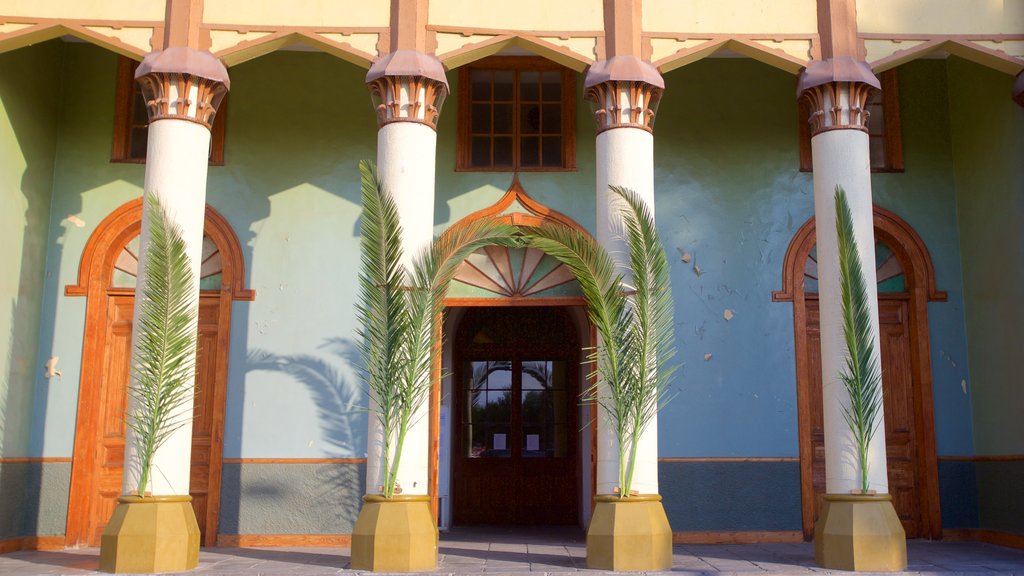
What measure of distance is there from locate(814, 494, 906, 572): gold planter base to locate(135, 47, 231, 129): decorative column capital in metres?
6.43

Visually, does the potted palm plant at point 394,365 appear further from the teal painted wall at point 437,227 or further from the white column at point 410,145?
the teal painted wall at point 437,227

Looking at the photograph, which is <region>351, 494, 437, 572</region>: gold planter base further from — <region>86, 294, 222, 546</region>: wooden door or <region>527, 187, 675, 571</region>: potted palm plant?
<region>86, 294, 222, 546</region>: wooden door

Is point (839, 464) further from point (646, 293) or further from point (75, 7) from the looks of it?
point (75, 7)

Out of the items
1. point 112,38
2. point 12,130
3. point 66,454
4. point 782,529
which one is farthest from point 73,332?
point 782,529

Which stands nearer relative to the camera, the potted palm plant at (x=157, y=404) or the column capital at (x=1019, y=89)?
the potted palm plant at (x=157, y=404)

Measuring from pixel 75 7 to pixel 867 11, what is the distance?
7194 mm

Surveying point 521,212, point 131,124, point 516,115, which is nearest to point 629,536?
point 521,212

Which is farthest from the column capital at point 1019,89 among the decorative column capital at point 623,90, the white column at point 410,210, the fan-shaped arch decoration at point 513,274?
the white column at point 410,210

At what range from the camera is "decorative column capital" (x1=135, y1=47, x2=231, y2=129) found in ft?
28.6

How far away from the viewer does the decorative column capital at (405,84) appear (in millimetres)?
8766

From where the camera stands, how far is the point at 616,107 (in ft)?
29.2

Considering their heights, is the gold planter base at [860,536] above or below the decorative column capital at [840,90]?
below

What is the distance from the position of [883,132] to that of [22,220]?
9116 millimetres

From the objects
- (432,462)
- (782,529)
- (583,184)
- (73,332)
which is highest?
(583,184)
